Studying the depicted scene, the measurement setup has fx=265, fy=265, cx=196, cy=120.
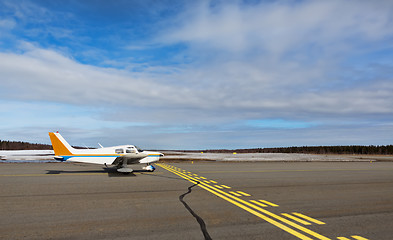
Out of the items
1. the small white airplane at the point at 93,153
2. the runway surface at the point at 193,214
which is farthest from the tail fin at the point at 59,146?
the runway surface at the point at 193,214

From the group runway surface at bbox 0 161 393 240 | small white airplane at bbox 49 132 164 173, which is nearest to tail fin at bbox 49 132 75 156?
small white airplane at bbox 49 132 164 173

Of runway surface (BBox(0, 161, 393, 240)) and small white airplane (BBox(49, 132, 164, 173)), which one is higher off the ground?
small white airplane (BBox(49, 132, 164, 173))

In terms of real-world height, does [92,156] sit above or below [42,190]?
above

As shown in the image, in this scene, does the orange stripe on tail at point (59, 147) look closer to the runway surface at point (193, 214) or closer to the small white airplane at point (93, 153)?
the small white airplane at point (93, 153)

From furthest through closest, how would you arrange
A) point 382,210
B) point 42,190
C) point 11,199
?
point 42,190 → point 11,199 → point 382,210

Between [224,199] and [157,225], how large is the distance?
4.14 metres

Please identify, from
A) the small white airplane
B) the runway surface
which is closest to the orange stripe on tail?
the small white airplane

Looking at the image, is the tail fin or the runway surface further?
the tail fin

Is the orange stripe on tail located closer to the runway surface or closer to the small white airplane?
the small white airplane

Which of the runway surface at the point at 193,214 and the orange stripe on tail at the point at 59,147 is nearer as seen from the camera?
the runway surface at the point at 193,214

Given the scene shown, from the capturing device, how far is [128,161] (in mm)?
21078

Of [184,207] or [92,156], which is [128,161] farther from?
[184,207]

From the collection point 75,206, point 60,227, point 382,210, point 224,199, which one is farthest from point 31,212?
point 382,210

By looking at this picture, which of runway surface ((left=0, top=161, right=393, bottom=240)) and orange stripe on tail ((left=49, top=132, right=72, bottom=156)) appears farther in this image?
orange stripe on tail ((left=49, top=132, right=72, bottom=156))
